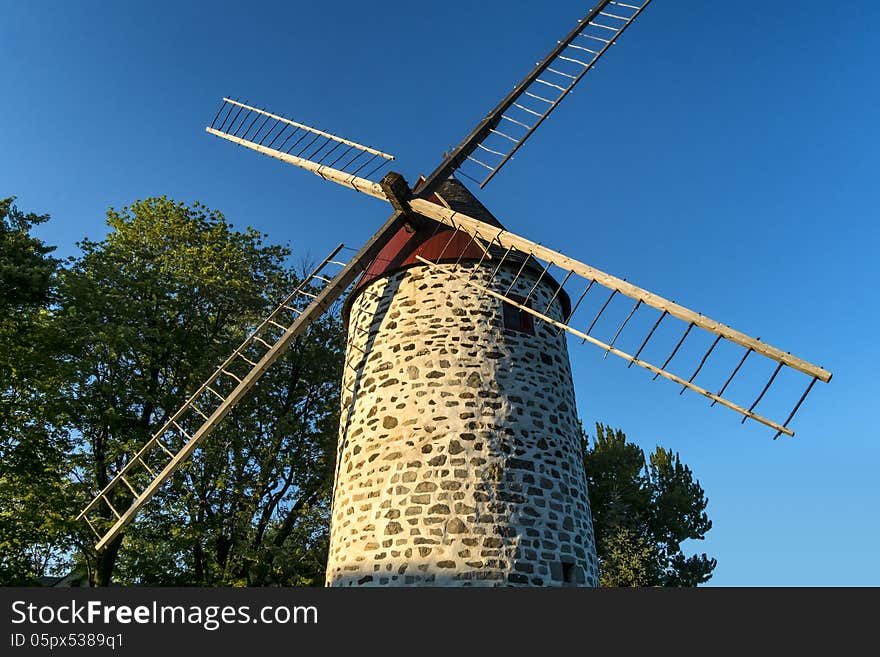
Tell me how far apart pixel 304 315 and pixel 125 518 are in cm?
431

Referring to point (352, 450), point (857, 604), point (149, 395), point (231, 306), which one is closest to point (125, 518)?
point (352, 450)

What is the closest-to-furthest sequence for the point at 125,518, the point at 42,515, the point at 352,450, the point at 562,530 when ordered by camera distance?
1. the point at 562,530
2. the point at 352,450
3. the point at 125,518
4. the point at 42,515

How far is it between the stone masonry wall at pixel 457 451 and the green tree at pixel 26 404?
7.57 metres

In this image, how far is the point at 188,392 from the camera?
16016 mm

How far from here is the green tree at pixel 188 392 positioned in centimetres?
1441

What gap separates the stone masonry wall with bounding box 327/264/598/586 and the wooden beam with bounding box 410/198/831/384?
0.65 meters

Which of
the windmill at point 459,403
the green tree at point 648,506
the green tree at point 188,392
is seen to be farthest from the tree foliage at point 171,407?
the green tree at point 648,506

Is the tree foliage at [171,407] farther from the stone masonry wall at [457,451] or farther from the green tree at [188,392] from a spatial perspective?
the stone masonry wall at [457,451]

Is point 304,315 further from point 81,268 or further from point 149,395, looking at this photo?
point 81,268

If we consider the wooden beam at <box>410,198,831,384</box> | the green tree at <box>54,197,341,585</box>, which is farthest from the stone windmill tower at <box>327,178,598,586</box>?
the green tree at <box>54,197,341,585</box>

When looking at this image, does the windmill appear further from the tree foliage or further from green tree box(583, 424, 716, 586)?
green tree box(583, 424, 716, 586)

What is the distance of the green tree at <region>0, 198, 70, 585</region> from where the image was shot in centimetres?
1260

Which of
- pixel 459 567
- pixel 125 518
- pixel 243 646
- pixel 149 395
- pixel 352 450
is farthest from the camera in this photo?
pixel 149 395

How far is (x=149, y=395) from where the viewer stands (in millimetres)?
14938
